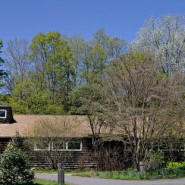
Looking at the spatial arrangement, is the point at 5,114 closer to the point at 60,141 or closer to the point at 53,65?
the point at 60,141

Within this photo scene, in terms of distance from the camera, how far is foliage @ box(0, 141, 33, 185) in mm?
19422

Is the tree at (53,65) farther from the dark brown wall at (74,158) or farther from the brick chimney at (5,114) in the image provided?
the dark brown wall at (74,158)

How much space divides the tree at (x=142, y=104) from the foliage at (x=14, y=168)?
25.6 feet

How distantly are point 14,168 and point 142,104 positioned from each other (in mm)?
9917

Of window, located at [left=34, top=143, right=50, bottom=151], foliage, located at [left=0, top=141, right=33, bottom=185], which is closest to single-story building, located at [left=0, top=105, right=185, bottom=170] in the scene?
window, located at [left=34, top=143, right=50, bottom=151]

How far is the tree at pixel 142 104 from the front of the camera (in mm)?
25844

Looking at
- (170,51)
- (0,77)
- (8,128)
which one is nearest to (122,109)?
(8,128)

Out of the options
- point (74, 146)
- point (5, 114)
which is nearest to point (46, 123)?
point (74, 146)

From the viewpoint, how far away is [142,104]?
26.5 meters

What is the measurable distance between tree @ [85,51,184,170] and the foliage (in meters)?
7.81

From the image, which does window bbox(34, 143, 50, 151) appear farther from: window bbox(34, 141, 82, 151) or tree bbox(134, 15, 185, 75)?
tree bbox(134, 15, 185, 75)

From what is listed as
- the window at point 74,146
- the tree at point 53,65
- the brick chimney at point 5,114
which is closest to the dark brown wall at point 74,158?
the window at point 74,146

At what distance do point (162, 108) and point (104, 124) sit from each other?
650 cm

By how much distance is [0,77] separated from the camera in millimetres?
53719
